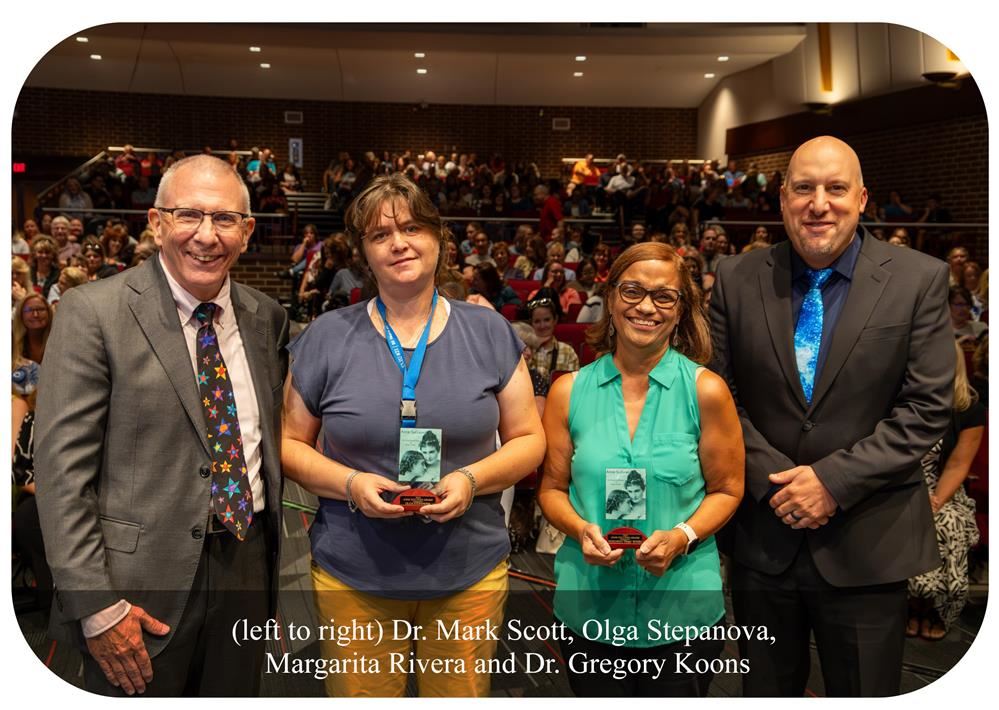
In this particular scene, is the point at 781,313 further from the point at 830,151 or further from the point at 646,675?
the point at 646,675

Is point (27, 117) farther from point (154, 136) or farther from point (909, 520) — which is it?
point (909, 520)

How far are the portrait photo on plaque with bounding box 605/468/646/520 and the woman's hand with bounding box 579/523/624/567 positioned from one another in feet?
0.17

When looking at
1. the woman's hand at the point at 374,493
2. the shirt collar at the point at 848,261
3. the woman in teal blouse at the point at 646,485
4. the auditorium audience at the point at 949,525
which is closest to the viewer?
the woman's hand at the point at 374,493

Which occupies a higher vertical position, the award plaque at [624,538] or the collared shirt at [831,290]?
the collared shirt at [831,290]

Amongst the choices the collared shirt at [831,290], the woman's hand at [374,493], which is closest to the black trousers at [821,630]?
the collared shirt at [831,290]

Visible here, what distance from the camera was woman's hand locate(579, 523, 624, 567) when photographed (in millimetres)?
1788

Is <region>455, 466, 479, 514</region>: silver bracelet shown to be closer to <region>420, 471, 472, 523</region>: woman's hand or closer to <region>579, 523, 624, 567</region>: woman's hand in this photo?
<region>420, 471, 472, 523</region>: woman's hand

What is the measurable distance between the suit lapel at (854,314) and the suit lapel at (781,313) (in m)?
0.06

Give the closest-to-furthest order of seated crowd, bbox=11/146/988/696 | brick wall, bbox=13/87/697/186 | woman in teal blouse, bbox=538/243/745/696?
1. woman in teal blouse, bbox=538/243/745/696
2. seated crowd, bbox=11/146/988/696
3. brick wall, bbox=13/87/697/186

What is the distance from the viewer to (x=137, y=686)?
1.71m

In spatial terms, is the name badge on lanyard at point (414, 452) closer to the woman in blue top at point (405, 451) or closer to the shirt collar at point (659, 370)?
the woman in blue top at point (405, 451)

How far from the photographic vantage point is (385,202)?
1.75 meters

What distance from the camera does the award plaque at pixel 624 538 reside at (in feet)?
5.90

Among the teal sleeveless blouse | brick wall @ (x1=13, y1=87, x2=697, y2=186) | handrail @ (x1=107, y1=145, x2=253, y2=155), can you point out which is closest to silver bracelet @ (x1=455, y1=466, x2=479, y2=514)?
the teal sleeveless blouse
